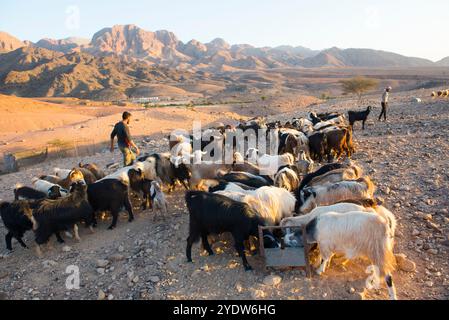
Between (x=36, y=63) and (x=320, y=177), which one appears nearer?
(x=320, y=177)

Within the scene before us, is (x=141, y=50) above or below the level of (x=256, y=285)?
above

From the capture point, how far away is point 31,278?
17.9ft

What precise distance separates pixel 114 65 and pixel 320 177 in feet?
270

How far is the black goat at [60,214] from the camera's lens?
6078 millimetres

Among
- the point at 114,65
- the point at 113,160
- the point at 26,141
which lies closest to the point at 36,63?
the point at 114,65

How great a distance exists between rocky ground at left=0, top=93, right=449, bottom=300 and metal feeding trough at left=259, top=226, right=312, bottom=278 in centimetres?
14

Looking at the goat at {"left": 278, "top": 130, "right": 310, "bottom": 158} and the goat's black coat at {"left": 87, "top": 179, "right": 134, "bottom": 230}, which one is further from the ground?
the goat at {"left": 278, "top": 130, "right": 310, "bottom": 158}

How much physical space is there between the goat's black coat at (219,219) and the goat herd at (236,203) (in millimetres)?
15

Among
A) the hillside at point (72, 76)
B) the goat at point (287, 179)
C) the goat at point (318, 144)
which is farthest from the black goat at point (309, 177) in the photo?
the hillside at point (72, 76)

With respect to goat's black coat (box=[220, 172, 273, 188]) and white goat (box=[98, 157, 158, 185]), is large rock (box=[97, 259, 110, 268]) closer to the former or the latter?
white goat (box=[98, 157, 158, 185])

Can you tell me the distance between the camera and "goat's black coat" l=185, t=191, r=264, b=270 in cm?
531

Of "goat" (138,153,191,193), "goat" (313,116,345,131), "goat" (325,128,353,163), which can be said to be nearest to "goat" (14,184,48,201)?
"goat" (138,153,191,193)

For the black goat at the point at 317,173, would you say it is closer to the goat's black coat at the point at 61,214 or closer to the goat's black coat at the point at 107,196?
the goat's black coat at the point at 107,196
